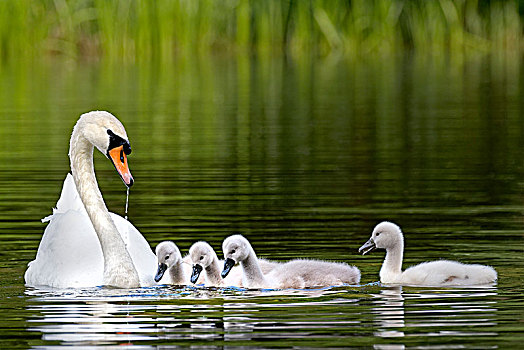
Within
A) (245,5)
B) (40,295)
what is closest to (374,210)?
(40,295)

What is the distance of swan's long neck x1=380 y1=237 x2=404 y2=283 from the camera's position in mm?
9109

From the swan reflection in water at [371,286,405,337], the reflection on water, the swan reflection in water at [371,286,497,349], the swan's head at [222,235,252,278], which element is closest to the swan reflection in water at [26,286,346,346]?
the reflection on water

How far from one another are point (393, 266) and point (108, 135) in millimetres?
2143

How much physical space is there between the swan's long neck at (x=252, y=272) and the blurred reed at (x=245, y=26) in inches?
950

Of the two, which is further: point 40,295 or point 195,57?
point 195,57

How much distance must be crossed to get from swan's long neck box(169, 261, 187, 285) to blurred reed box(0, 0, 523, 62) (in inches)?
928

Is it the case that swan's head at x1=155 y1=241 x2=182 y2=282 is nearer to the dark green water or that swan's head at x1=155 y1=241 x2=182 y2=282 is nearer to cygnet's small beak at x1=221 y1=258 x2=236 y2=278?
the dark green water

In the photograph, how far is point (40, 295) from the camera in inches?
350

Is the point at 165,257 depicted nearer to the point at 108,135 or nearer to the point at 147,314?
the point at 108,135

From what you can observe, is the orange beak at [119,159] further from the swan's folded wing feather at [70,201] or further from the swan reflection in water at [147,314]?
the swan's folded wing feather at [70,201]

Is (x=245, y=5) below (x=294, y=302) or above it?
above

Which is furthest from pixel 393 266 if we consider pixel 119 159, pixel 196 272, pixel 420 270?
pixel 119 159

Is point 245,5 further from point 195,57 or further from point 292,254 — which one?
point 292,254

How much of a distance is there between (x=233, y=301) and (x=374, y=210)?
13.2 ft
